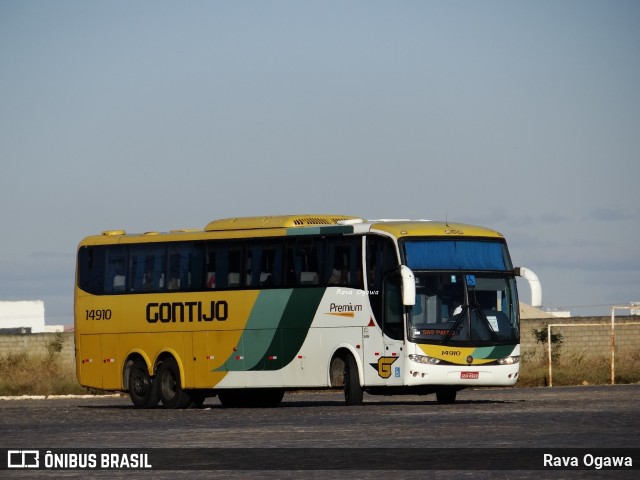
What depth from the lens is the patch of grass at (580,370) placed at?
43.9 meters

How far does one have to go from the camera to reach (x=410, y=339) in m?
30.1

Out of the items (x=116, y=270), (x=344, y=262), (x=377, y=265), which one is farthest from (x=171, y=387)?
(x=377, y=265)

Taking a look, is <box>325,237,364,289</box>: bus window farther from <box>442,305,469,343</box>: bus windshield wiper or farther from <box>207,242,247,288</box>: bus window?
<box>207,242,247,288</box>: bus window

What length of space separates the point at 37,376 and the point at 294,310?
21775 mm

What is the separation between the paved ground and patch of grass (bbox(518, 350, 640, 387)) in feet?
37.1

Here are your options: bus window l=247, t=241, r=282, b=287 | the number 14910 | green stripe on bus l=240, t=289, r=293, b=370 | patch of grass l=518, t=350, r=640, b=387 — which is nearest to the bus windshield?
green stripe on bus l=240, t=289, r=293, b=370

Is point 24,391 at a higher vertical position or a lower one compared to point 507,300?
lower

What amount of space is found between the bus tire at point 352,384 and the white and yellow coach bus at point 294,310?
0.04 metres

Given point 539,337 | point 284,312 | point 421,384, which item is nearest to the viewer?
point 421,384

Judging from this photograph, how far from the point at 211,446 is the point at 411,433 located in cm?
288

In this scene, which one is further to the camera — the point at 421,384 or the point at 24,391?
the point at 24,391

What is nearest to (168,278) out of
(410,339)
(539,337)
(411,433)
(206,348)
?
(206,348)

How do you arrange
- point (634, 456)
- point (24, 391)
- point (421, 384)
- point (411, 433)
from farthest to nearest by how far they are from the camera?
point (24, 391) < point (421, 384) < point (411, 433) < point (634, 456)

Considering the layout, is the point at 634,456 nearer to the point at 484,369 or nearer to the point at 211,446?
the point at 211,446
